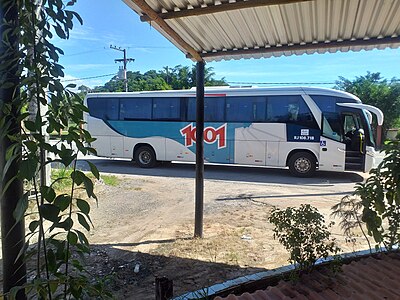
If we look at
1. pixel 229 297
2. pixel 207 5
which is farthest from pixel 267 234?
pixel 207 5

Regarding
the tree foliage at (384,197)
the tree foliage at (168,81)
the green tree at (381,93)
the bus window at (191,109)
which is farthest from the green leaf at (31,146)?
the tree foliage at (168,81)

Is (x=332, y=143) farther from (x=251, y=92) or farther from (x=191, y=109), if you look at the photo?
(x=191, y=109)

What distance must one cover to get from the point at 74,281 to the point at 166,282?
2.54 feet

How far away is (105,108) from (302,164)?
22.5ft

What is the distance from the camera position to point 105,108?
414 inches

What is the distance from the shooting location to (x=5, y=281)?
1.08 meters

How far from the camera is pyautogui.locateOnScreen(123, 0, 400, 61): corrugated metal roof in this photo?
2.51 m

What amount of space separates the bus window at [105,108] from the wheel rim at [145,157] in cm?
154

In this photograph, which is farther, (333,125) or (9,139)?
(333,125)

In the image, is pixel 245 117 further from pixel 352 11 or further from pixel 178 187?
pixel 352 11

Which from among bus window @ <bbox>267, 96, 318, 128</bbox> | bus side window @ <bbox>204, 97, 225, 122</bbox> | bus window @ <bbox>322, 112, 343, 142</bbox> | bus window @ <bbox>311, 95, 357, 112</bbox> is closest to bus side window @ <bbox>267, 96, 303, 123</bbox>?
bus window @ <bbox>267, 96, 318, 128</bbox>

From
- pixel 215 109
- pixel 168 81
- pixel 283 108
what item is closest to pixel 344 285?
pixel 283 108

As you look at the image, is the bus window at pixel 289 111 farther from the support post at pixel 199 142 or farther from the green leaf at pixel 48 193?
the green leaf at pixel 48 193

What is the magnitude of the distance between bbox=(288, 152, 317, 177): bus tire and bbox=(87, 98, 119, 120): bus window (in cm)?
605
